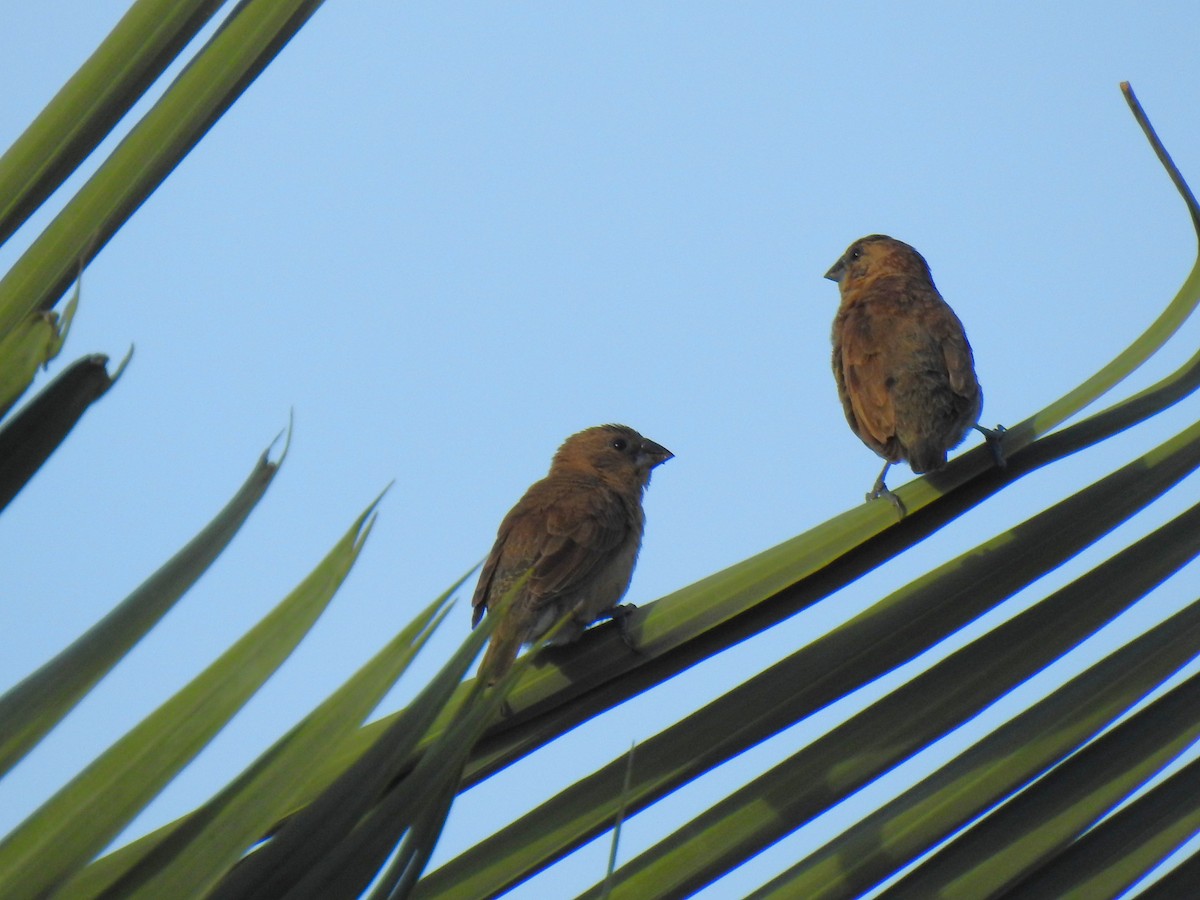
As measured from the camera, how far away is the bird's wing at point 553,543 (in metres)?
4.59

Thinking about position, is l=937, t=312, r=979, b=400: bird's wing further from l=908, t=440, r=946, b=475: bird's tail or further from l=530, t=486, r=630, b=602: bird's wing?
l=530, t=486, r=630, b=602: bird's wing

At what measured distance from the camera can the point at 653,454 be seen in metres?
6.27

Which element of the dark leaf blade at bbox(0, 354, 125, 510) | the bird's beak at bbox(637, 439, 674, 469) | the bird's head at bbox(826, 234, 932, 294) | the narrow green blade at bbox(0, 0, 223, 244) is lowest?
the dark leaf blade at bbox(0, 354, 125, 510)

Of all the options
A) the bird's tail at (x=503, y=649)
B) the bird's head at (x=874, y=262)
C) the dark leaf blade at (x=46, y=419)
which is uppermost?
the bird's head at (x=874, y=262)

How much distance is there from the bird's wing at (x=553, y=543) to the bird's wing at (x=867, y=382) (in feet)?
3.41

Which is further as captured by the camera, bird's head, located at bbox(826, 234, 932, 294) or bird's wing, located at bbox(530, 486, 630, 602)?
bird's head, located at bbox(826, 234, 932, 294)

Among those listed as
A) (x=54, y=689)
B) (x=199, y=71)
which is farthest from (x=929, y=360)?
(x=54, y=689)

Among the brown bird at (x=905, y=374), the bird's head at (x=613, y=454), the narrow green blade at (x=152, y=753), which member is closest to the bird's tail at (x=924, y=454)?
the brown bird at (x=905, y=374)

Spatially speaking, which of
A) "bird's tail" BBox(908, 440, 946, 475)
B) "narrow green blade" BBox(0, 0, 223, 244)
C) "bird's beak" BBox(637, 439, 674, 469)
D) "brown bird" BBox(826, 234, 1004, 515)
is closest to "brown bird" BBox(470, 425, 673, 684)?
"bird's beak" BBox(637, 439, 674, 469)

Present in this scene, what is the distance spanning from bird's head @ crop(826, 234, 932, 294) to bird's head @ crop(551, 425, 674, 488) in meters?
1.33

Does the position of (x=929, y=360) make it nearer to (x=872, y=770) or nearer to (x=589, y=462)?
(x=589, y=462)

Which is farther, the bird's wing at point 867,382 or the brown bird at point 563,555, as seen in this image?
the bird's wing at point 867,382

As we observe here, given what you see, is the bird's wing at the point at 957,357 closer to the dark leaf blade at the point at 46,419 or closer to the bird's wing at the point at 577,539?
the bird's wing at the point at 577,539

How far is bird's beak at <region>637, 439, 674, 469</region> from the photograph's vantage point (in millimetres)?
6250
